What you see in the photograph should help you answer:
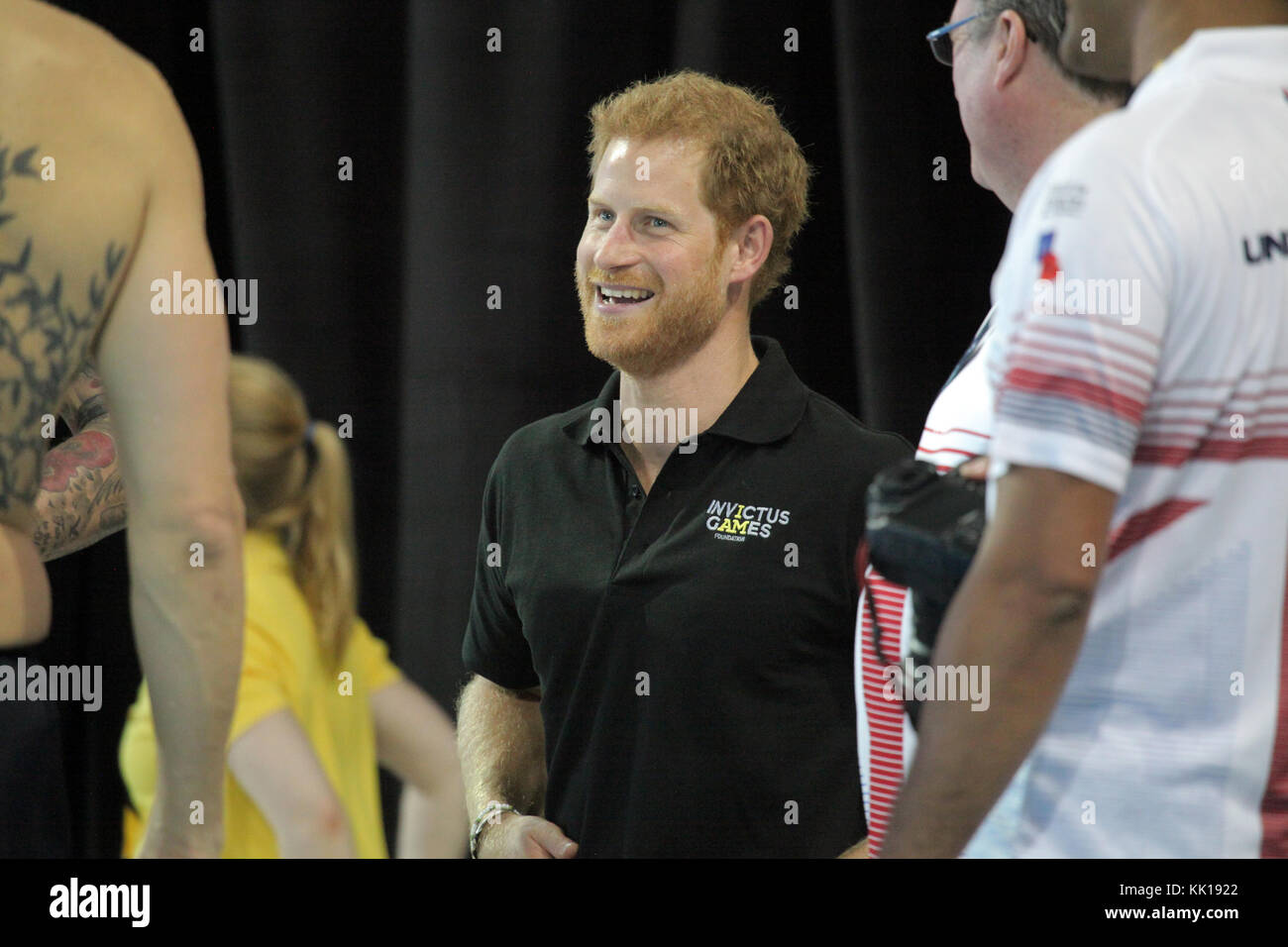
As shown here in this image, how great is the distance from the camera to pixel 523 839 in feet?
4.65

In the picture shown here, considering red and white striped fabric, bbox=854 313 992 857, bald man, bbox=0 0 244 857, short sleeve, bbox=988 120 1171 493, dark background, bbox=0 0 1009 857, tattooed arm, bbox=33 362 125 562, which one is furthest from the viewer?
dark background, bbox=0 0 1009 857

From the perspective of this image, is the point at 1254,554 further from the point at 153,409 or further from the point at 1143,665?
the point at 153,409

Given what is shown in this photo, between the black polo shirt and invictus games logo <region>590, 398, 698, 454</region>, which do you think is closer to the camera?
the black polo shirt

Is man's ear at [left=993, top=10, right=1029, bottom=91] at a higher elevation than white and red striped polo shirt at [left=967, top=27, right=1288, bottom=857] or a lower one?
higher

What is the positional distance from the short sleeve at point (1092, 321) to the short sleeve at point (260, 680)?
943 millimetres

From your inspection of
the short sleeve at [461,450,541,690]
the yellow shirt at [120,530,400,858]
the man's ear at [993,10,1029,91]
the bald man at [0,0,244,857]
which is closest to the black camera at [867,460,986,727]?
the man's ear at [993,10,1029,91]

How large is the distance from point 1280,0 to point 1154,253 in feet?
0.86

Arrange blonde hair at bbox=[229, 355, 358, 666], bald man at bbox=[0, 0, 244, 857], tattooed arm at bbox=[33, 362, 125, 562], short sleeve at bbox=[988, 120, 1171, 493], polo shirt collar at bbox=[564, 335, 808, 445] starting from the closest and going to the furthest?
Answer: short sleeve at bbox=[988, 120, 1171, 493] < bald man at bbox=[0, 0, 244, 857] < tattooed arm at bbox=[33, 362, 125, 562] < polo shirt collar at bbox=[564, 335, 808, 445] < blonde hair at bbox=[229, 355, 358, 666]

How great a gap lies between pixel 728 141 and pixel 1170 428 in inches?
30.6

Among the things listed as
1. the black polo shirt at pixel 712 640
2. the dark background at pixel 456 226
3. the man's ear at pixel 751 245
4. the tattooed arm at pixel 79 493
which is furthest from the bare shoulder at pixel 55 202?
the dark background at pixel 456 226

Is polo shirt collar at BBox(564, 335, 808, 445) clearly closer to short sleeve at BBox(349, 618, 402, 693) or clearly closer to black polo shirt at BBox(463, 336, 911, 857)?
black polo shirt at BBox(463, 336, 911, 857)

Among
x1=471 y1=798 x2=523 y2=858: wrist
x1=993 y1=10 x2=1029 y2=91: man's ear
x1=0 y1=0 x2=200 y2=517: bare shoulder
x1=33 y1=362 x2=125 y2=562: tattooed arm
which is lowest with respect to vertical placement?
x1=471 y1=798 x2=523 y2=858: wrist

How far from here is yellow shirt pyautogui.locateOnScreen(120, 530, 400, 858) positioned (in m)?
1.49

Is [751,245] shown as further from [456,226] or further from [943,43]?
[456,226]
